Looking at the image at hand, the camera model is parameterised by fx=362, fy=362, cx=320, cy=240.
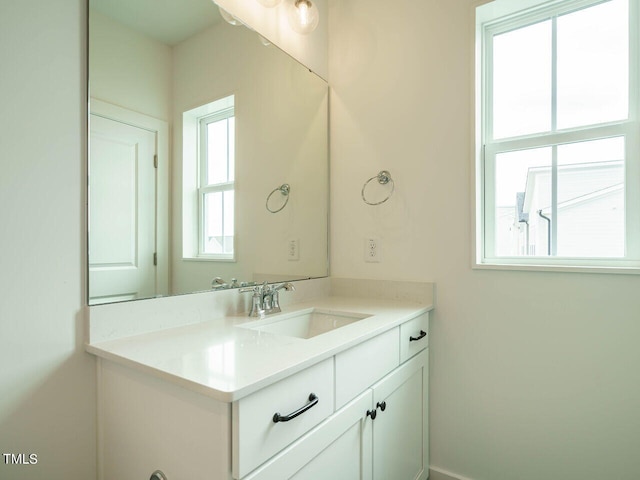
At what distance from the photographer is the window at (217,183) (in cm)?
136

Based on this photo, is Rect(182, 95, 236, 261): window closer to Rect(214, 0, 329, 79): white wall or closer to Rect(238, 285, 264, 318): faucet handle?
Rect(238, 285, 264, 318): faucet handle

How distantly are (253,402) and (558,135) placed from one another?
1.56 meters

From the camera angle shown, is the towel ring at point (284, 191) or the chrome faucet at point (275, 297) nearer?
the chrome faucet at point (275, 297)

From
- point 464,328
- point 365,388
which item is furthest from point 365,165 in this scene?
point 365,388

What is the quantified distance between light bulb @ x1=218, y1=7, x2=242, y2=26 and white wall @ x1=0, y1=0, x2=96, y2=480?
538mm

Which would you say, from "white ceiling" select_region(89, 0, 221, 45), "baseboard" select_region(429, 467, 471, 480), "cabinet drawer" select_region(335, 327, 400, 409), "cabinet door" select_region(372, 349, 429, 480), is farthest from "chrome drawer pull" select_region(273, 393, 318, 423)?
"white ceiling" select_region(89, 0, 221, 45)

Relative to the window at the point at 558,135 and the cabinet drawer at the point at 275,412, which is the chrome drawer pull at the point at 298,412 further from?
the window at the point at 558,135

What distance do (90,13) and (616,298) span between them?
1.96 metres

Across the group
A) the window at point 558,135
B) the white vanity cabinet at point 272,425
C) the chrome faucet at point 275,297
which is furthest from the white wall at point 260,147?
the window at point 558,135

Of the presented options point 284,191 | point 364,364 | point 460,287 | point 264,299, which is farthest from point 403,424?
point 284,191

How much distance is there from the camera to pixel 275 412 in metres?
0.82

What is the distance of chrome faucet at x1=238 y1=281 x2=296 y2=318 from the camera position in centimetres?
144

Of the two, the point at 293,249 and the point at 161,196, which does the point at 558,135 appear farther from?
the point at 161,196

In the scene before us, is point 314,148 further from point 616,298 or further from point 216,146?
point 616,298
